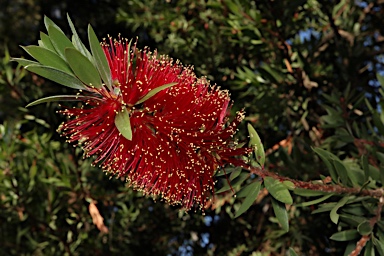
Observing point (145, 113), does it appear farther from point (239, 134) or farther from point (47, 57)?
point (239, 134)

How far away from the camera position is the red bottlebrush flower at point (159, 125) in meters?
1.21

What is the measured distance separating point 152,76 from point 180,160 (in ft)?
0.73

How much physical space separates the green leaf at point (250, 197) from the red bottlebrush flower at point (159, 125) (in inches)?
3.1

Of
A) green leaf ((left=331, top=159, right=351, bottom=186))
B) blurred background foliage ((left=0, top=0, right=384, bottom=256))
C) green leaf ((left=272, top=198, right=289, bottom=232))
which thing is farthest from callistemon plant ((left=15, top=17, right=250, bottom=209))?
blurred background foliage ((left=0, top=0, right=384, bottom=256))

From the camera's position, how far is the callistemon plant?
1.15m

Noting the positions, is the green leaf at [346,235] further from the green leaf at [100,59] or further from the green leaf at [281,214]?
the green leaf at [100,59]

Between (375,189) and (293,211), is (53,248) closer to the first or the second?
(293,211)

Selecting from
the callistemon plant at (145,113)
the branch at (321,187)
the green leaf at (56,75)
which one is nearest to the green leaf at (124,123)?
the callistemon plant at (145,113)

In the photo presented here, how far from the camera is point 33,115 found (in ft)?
7.41

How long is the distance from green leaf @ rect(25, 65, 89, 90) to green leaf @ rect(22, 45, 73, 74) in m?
0.02

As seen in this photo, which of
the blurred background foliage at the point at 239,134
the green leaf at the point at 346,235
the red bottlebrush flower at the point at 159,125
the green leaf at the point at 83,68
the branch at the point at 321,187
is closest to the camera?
the green leaf at the point at 83,68

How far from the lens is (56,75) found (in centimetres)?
114

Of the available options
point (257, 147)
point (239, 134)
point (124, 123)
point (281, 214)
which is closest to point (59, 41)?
point (124, 123)

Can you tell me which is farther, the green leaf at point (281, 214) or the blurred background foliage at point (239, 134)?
the blurred background foliage at point (239, 134)
